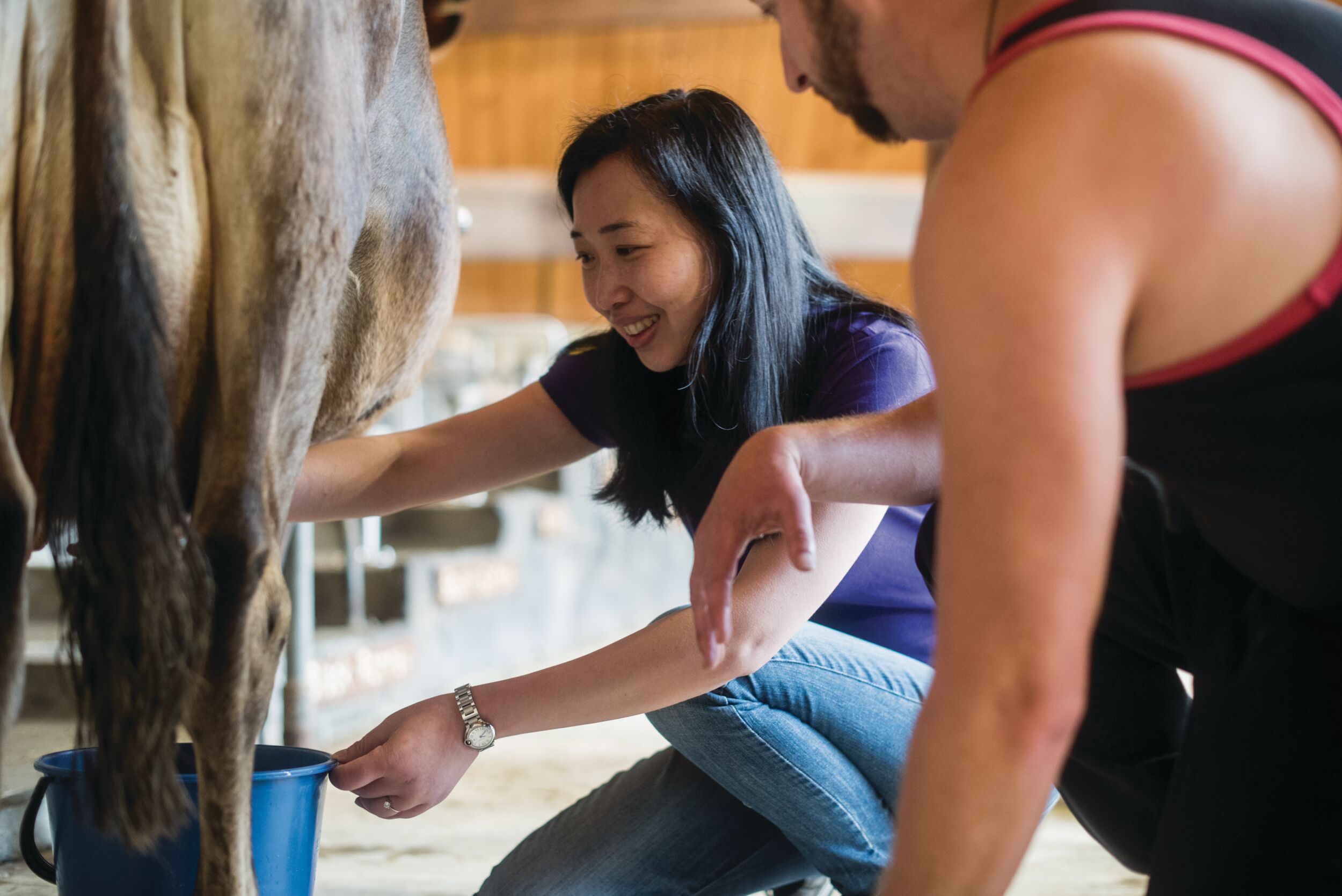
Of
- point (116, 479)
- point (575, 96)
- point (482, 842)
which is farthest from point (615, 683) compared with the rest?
point (575, 96)

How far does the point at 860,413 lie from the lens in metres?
1.30

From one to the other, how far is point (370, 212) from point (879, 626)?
2.66 feet

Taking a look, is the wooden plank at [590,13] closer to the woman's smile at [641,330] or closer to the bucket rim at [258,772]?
the woman's smile at [641,330]

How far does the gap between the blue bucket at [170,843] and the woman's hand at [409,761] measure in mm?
31

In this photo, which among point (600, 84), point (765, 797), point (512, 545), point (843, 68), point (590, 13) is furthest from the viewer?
point (600, 84)

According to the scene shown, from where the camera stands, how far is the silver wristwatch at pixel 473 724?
122 centimetres

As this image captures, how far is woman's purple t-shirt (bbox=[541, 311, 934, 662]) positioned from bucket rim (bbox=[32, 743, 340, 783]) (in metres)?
0.52

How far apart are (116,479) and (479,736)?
42 centimetres

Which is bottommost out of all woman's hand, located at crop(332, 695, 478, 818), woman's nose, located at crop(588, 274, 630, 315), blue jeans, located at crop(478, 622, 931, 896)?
blue jeans, located at crop(478, 622, 931, 896)

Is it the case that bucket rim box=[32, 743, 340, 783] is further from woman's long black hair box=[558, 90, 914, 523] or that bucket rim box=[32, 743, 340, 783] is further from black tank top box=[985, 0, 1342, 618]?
black tank top box=[985, 0, 1342, 618]

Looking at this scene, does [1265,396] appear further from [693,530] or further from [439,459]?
[439,459]

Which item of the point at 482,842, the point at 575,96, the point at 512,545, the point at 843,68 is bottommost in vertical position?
the point at 512,545

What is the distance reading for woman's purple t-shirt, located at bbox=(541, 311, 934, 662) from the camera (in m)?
1.34

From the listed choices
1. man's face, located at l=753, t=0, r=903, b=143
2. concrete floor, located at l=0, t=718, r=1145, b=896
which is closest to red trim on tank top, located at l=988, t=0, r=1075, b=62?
man's face, located at l=753, t=0, r=903, b=143
